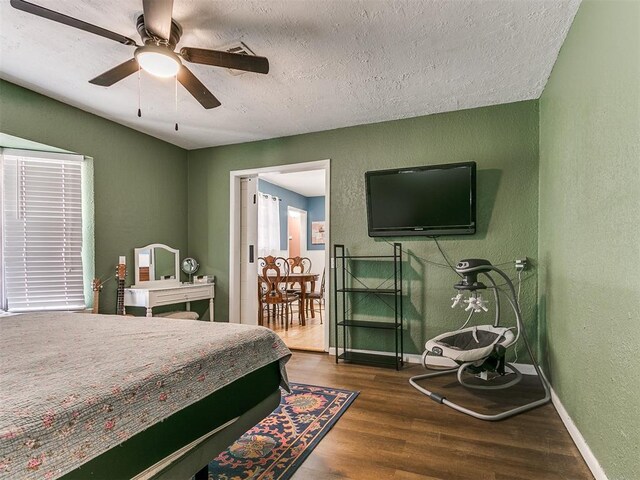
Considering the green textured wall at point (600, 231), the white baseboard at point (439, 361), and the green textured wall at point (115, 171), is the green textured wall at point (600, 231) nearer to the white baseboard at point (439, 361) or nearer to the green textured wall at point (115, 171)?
the white baseboard at point (439, 361)

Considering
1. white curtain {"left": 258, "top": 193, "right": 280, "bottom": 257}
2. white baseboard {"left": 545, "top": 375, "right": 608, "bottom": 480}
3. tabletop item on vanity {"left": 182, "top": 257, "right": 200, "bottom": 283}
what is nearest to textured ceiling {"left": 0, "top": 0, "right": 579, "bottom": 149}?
tabletop item on vanity {"left": 182, "top": 257, "right": 200, "bottom": 283}

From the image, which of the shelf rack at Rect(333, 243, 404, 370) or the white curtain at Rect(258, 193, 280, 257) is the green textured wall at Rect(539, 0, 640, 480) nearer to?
the shelf rack at Rect(333, 243, 404, 370)

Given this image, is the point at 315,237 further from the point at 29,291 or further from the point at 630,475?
the point at 630,475

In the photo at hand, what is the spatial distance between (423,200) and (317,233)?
5330mm

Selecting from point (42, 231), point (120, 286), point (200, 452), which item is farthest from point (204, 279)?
point (200, 452)

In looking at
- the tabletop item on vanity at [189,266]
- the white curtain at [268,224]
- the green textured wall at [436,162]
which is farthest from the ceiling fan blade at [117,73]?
the white curtain at [268,224]

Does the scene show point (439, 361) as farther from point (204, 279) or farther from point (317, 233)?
point (317, 233)

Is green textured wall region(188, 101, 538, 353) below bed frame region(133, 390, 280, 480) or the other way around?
the other way around

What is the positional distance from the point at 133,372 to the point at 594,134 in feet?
7.63

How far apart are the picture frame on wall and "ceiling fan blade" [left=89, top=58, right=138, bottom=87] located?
650 cm

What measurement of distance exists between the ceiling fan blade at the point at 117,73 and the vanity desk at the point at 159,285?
2.12 m

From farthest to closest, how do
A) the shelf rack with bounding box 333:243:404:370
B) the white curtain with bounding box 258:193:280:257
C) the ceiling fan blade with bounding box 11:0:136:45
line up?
the white curtain with bounding box 258:193:280:257, the shelf rack with bounding box 333:243:404:370, the ceiling fan blade with bounding box 11:0:136:45

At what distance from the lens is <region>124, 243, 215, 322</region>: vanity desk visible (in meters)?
3.63

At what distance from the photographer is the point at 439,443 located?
202cm
